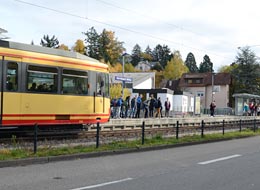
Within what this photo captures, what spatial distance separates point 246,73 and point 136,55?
3259 inches

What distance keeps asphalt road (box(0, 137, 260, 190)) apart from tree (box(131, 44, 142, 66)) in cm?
14731

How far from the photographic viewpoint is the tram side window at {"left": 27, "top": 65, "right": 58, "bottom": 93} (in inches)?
631

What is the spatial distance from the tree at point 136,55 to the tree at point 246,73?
Answer: 72.2 metres

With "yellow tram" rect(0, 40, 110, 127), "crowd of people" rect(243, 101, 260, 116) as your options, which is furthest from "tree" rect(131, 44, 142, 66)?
"yellow tram" rect(0, 40, 110, 127)

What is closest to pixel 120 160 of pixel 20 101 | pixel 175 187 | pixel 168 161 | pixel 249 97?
pixel 168 161

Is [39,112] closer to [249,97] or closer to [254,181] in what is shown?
[254,181]

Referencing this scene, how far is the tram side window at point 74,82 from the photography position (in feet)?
57.5

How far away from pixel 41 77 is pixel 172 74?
104 m

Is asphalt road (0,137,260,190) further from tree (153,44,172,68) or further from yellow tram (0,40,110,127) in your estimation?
tree (153,44,172,68)

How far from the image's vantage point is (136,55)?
167125mm

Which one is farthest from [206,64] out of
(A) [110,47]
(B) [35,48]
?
(B) [35,48]

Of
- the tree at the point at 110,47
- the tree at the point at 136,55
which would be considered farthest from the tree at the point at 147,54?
the tree at the point at 110,47

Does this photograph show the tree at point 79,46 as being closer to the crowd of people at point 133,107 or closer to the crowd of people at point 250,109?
the crowd of people at point 250,109

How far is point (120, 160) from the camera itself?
12.4 m
